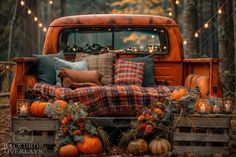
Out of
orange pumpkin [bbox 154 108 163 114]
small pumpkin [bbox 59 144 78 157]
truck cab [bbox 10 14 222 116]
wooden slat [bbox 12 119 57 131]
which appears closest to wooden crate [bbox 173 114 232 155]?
orange pumpkin [bbox 154 108 163 114]

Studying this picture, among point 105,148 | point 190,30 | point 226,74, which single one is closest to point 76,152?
point 105,148

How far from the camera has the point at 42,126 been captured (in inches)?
217

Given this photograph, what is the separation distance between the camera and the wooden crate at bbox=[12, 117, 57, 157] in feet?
18.0

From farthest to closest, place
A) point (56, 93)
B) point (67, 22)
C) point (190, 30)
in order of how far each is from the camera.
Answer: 1. point (190, 30)
2. point (67, 22)
3. point (56, 93)

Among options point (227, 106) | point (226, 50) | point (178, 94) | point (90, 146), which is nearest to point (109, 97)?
point (90, 146)

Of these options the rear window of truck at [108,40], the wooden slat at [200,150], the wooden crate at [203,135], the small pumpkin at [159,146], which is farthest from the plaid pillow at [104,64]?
the wooden slat at [200,150]

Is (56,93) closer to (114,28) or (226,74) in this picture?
(114,28)

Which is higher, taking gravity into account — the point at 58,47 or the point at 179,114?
the point at 58,47

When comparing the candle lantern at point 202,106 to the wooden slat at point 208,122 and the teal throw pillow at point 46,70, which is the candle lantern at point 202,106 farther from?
the teal throw pillow at point 46,70

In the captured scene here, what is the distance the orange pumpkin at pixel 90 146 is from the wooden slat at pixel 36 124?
Result: 44 centimetres

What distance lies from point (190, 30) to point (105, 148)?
8.49 m

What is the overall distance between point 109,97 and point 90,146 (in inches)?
33.3

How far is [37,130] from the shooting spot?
5516mm

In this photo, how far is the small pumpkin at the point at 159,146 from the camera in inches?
211
